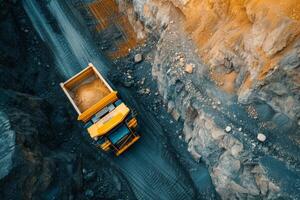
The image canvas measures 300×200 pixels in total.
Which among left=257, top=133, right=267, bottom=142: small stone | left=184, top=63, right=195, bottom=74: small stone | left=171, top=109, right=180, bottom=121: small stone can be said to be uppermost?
left=184, top=63, right=195, bottom=74: small stone

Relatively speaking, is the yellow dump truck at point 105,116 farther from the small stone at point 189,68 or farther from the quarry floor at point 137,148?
the small stone at point 189,68

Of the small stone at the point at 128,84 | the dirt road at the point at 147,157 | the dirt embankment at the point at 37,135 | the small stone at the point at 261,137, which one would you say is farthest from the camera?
the small stone at the point at 128,84

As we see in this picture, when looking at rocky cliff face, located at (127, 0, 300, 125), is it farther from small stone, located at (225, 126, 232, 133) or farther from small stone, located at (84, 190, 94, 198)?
small stone, located at (84, 190, 94, 198)

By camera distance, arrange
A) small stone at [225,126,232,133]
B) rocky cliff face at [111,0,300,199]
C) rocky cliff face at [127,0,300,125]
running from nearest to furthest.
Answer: rocky cliff face at [127,0,300,125] < rocky cliff face at [111,0,300,199] < small stone at [225,126,232,133]

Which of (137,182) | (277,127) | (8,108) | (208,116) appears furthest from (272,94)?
(8,108)

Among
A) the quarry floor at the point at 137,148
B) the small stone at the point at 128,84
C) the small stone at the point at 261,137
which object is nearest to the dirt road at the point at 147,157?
the quarry floor at the point at 137,148

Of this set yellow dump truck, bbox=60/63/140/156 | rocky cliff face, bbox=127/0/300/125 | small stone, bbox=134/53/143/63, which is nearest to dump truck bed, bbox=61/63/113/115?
yellow dump truck, bbox=60/63/140/156
